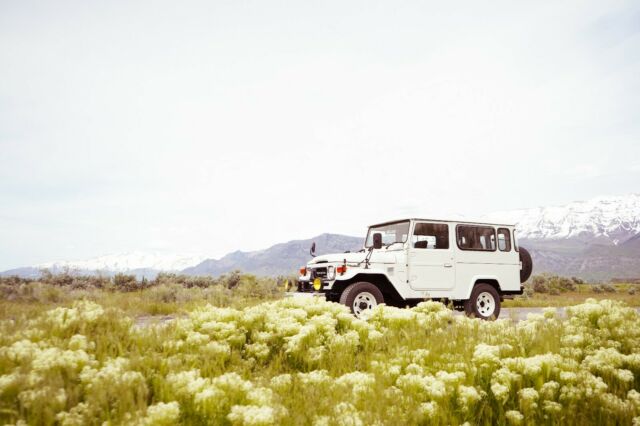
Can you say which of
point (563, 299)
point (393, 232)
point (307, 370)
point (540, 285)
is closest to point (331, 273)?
point (393, 232)

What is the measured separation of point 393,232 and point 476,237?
2132mm

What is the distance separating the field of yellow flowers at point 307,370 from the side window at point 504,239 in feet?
16.4

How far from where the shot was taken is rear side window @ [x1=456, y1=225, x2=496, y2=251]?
10109 millimetres

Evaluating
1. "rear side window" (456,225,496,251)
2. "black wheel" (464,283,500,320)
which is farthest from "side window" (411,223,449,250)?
"black wheel" (464,283,500,320)

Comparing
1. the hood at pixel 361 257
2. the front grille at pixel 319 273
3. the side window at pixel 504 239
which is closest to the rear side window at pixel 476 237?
the side window at pixel 504 239

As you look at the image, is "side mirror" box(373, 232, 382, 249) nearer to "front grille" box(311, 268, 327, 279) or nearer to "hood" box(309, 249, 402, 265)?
"hood" box(309, 249, 402, 265)

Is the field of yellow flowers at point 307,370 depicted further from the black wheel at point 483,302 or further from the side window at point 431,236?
the black wheel at point 483,302

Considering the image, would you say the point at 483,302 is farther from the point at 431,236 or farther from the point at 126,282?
the point at 126,282

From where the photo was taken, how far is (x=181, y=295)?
42.8ft

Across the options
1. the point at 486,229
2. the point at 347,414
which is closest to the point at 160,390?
the point at 347,414

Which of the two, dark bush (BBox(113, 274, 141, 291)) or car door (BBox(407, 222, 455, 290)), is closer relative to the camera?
car door (BBox(407, 222, 455, 290))

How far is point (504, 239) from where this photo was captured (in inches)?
429

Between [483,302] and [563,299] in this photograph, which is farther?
[563,299]

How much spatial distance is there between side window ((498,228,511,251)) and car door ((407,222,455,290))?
1777 mm
